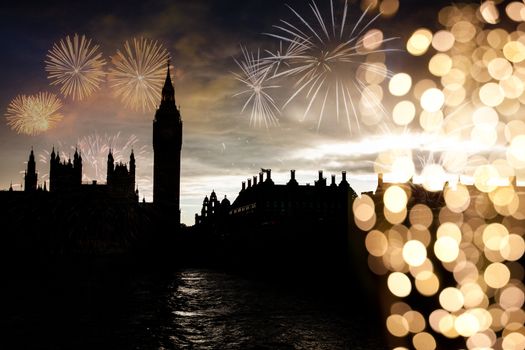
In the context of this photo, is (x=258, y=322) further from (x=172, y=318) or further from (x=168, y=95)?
(x=168, y=95)

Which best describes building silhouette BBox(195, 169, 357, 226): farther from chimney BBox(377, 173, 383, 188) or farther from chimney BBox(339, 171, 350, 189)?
chimney BBox(377, 173, 383, 188)

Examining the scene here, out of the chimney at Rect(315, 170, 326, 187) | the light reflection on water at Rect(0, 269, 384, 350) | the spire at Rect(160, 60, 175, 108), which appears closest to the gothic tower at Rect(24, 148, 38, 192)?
the spire at Rect(160, 60, 175, 108)

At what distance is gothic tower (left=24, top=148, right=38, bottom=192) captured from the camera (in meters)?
101

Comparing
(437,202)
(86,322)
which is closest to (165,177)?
(437,202)

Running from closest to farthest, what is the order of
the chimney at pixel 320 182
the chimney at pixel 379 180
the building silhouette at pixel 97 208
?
the chimney at pixel 379 180
the building silhouette at pixel 97 208
the chimney at pixel 320 182

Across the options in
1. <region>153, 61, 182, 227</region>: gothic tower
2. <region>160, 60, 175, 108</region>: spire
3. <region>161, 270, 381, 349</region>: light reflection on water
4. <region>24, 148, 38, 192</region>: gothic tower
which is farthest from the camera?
<region>160, 60, 175, 108</region>: spire

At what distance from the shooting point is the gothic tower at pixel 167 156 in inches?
4023

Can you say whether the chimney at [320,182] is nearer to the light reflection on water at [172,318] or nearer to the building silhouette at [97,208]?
the building silhouette at [97,208]

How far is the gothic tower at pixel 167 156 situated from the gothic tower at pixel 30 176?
24274mm

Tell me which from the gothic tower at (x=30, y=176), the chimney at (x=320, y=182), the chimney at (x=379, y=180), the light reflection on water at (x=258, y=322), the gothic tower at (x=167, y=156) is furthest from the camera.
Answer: the gothic tower at (x=167, y=156)

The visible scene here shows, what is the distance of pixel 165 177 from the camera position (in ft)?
340

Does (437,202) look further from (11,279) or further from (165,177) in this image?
(165,177)

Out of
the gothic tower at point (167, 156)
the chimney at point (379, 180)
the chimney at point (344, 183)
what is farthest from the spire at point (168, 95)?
the chimney at point (379, 180)

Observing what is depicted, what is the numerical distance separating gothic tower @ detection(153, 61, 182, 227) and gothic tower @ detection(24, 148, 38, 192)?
24.3 metres
